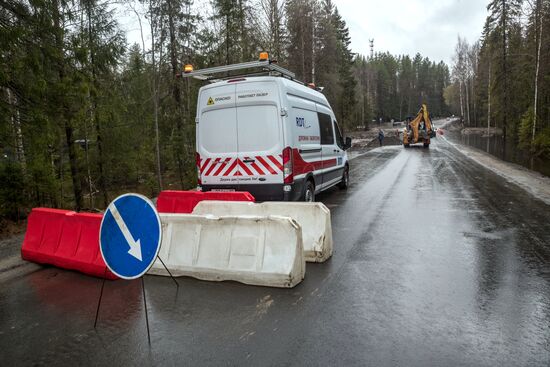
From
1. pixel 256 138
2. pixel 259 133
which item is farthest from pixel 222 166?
pixel 259 133

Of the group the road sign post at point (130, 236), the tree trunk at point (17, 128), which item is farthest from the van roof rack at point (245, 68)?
the road sign post at point (130, 236)

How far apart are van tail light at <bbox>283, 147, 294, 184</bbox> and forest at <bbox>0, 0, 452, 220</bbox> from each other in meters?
3.31

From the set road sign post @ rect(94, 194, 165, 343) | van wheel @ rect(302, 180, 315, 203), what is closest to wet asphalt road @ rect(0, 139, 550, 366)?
road sign post @ rect(94, 194, 165, 343)

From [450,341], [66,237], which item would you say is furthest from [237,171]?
[450,341]

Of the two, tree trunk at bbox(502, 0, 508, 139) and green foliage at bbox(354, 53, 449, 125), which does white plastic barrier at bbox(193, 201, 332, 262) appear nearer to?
tree trunk at bbox(502, 0, 508, 139)

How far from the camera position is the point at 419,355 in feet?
10.5

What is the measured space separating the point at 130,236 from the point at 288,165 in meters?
4.60

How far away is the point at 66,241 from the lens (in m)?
5.83

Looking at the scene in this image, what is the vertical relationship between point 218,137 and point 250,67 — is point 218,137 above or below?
below

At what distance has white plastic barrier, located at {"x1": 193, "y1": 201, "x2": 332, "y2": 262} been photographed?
5.75 metres

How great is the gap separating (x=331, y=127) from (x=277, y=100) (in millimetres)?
3969

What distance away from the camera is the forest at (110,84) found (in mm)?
7336

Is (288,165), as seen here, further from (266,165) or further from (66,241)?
(66,241)

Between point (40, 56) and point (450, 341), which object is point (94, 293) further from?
point (40, 56)
